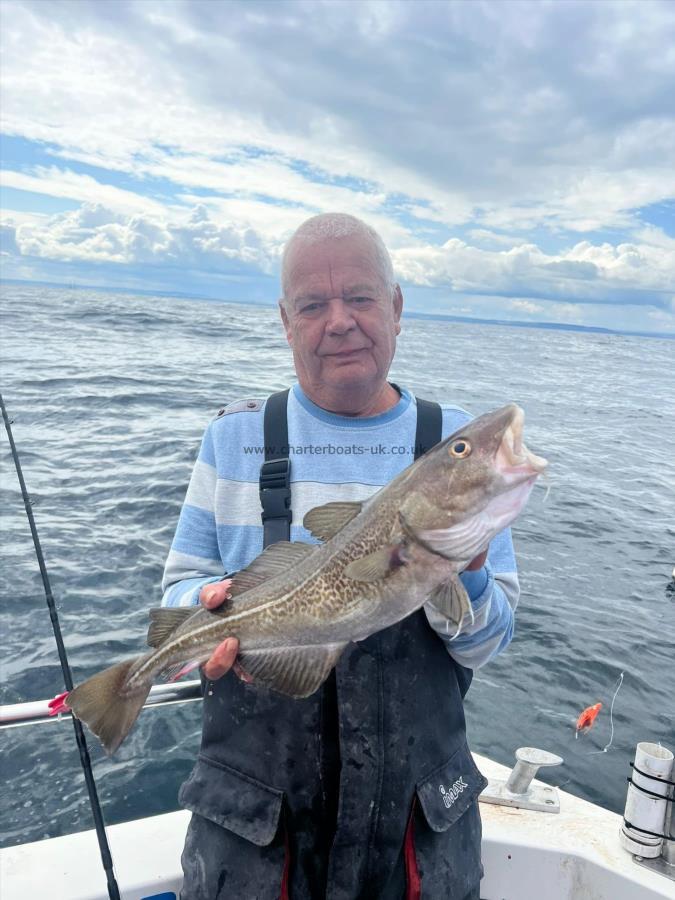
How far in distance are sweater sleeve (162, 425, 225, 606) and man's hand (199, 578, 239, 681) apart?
47 centimetres

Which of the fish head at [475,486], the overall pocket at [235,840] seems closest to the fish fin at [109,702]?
the overall pocket at [235,840]

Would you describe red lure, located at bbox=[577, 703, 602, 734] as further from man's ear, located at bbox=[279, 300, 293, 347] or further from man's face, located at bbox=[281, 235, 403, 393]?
man's ear, located at bbox=[279, 300, 293, 347]

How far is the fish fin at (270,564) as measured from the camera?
279 centimetres

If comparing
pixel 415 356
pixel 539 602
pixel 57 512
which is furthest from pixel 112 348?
pixel 539 602

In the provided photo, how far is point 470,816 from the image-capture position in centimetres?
302

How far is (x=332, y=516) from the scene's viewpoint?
2.71 m

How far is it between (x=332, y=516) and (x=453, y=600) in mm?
588

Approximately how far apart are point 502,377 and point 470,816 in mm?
33361

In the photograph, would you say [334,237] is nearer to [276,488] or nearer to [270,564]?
[276,488]

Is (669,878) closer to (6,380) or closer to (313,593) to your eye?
(313,593)

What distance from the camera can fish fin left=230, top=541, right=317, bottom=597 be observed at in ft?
9.14

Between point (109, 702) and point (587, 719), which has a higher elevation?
point (109, 702)

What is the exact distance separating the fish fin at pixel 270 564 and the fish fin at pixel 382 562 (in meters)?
0.36

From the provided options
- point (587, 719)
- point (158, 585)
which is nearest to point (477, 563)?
point (587, 719)
